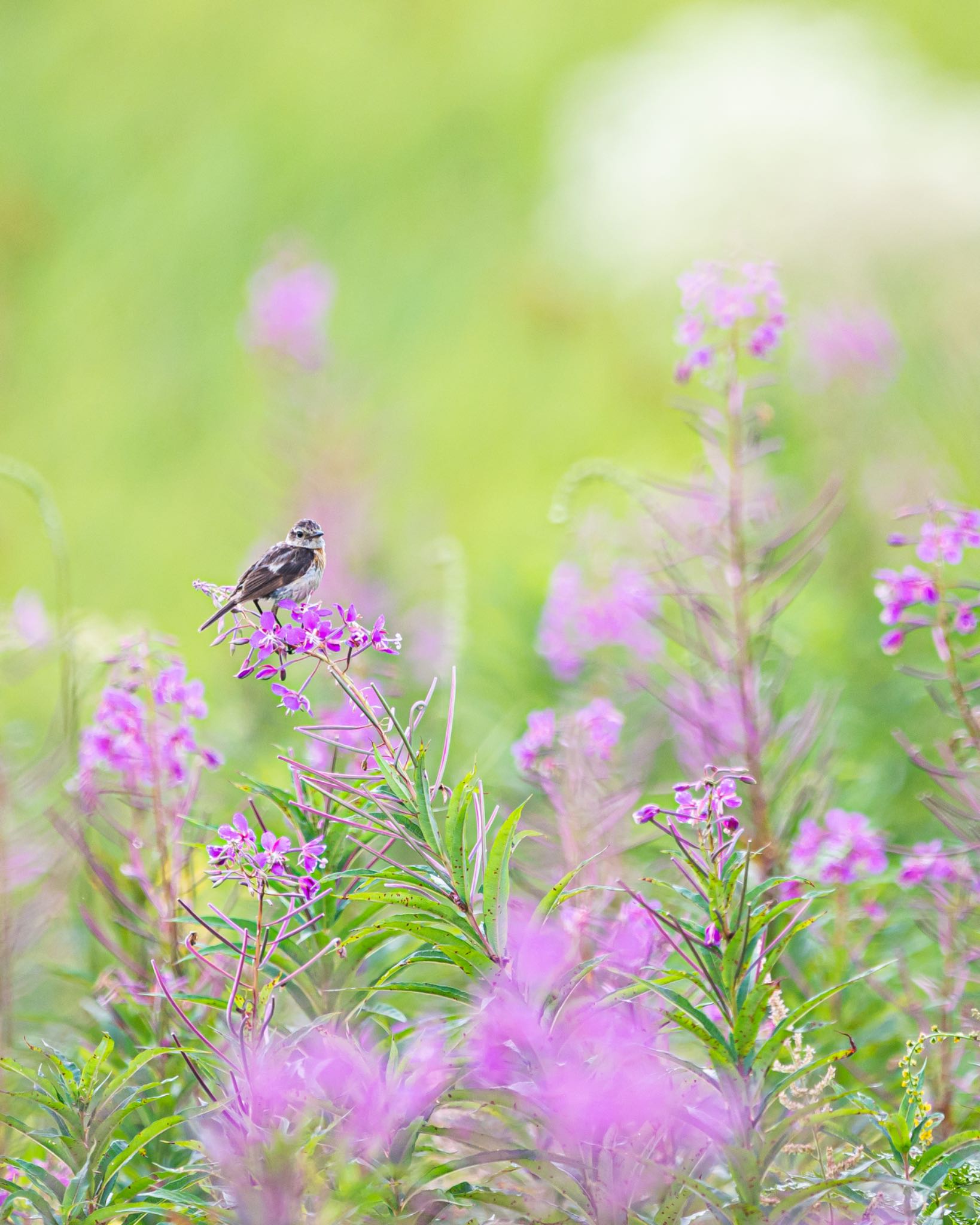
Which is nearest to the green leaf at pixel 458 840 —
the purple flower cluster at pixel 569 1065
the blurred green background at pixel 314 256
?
the purple flower cluster at pixel 569 1065

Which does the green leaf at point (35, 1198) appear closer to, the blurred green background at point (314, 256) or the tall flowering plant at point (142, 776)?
the tall flowering plant at point (142, 776)

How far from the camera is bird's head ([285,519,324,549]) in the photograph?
5.25 ft

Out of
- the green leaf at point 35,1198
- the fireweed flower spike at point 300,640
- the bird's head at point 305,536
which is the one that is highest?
the bird's head at point 305,536

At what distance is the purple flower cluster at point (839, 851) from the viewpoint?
2.49m

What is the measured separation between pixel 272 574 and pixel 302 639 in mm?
108

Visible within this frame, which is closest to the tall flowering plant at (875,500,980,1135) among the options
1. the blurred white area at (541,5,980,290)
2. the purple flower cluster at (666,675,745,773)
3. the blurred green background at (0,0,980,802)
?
the purple flower cluster at (666,675,745,773)

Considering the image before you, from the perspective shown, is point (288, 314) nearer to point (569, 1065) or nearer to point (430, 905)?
point (430, 905)

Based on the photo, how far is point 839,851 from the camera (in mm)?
2543

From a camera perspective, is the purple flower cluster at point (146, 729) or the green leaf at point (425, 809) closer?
the green leaf at point (425, 809)

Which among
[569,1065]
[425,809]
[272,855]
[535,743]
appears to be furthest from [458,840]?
[535,743]

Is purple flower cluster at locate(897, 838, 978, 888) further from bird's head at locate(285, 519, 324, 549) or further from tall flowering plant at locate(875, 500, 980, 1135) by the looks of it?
bird's head at locate(285, 519, 324, 549)

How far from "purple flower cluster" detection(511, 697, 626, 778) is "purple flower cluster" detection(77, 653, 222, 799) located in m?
0.66

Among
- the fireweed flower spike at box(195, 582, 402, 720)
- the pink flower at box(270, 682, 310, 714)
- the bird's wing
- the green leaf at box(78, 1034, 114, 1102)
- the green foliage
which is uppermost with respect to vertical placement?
the bird's wing

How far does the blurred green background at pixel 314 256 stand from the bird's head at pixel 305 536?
5737mm
